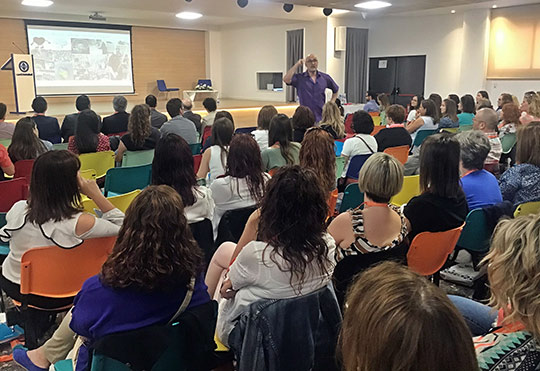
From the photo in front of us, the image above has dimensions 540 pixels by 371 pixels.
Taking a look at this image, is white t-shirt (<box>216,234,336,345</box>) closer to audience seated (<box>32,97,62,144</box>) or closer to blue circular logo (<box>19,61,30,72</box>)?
audience seated (<box>32,97,62,144</box>)

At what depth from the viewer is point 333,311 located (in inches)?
68.6

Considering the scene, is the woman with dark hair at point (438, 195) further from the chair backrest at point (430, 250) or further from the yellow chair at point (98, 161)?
the yellow chair at point (98, 161)

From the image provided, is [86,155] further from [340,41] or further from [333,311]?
[340,41]

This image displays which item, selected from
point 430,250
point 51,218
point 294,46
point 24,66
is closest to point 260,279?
point 51,218

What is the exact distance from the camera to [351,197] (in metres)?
3.53

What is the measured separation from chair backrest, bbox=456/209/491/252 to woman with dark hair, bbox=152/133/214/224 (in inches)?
60.5

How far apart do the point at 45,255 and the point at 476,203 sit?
8.29 feet

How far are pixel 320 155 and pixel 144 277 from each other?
202cm

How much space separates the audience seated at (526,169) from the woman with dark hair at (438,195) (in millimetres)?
772

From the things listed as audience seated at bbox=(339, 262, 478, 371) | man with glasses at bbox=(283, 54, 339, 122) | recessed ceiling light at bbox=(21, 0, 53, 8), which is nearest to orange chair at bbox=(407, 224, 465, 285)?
audience seated at bbox=(339, 262, 478, 371)

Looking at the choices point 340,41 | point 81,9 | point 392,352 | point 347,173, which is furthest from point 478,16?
point 392,352

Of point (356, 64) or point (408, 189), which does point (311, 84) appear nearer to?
point (408, 189)

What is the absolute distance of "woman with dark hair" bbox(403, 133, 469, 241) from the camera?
101 inches

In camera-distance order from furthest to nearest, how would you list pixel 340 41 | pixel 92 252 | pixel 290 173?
pixel 340 41 → pixel 92 252 → pixel 290 173
